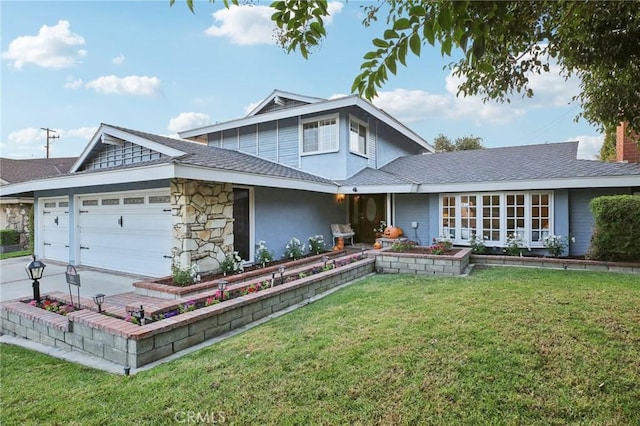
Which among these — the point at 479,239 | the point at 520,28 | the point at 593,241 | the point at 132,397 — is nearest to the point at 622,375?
the point at 520,28

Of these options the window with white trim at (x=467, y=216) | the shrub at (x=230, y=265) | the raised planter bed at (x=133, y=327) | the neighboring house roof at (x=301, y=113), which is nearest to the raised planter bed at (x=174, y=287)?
the shrub at (x=230, y=265)

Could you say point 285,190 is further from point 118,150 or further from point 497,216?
point 497,216

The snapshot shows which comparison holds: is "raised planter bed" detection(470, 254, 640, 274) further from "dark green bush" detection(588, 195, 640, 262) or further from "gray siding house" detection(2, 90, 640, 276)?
"gray siding house" detection(2, 90, 640, 276)

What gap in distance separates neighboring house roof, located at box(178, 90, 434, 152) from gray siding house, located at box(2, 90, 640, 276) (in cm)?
5

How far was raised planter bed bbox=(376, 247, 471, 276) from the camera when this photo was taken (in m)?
8.16

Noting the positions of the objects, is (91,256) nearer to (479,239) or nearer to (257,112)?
(257,112)

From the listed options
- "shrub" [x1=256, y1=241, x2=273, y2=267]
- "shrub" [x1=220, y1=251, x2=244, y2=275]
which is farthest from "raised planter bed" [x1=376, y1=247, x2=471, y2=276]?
"shrub" [x1=220, y1=251, x2=244, y2=275]

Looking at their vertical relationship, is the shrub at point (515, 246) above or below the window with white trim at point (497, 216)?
below

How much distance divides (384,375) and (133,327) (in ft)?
9.67

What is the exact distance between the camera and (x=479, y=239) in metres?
10.4

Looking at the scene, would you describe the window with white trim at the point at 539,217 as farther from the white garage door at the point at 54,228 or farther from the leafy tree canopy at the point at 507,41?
the white garage door at the point at 54,228

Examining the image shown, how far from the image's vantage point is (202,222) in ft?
24.4

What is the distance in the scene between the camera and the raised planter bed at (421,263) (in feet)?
26.8

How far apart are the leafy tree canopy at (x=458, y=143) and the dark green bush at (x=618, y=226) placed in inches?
930
